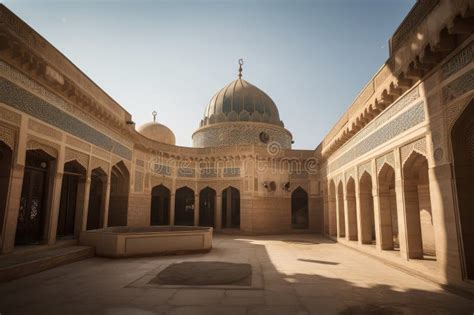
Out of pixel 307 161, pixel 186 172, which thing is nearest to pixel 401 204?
pixel 307 161

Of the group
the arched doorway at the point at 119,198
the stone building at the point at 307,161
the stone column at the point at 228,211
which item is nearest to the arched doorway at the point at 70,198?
the stone building at the point at 307,161

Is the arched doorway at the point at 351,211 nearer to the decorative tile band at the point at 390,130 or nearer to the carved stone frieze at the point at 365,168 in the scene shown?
the decorative tile band at the point at 390,130

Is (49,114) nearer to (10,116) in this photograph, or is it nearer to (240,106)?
(10,116)

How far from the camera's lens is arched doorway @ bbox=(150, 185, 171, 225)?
1958 cm

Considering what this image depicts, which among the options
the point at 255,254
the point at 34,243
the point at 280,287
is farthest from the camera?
the point at 255,254

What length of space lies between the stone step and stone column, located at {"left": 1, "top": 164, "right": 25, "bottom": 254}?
0.28 metres

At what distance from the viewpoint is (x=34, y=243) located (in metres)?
8.94

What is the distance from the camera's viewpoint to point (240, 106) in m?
21.6

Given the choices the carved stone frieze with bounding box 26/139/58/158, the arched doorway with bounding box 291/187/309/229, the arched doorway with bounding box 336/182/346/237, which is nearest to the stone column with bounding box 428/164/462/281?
the arched doorway with bounding box 336/182/346/237

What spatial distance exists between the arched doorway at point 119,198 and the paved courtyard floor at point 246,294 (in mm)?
6458

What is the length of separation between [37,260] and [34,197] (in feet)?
10.5

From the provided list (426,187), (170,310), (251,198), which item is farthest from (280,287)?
(251,198)

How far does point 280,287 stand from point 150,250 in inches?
190

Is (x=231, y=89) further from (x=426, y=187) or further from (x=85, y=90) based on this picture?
(x=426, y=187)
